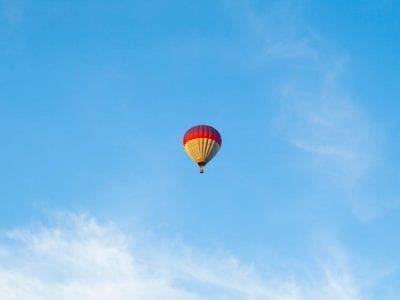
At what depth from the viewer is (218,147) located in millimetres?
81562

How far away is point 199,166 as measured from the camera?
3219 inches

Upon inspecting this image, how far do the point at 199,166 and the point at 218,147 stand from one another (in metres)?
2.68

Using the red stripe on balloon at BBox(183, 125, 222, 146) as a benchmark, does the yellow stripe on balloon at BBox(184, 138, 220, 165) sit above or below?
below

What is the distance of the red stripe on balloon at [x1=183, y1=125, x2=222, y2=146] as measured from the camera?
→ 80.6 metres

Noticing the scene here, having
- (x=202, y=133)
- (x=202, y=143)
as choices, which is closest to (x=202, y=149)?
(x=202, y=143)

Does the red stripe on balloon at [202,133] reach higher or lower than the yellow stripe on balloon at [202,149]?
higher

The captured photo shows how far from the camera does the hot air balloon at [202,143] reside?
8056 cm

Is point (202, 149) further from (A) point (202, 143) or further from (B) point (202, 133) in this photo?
(B) point (202, 133)

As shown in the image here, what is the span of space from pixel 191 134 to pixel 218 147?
3007 mm

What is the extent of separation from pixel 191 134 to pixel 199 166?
3.34 meters

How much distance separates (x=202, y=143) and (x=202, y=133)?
98 cm

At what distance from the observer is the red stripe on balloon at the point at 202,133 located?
8056cm

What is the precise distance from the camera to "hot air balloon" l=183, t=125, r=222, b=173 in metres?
80.6

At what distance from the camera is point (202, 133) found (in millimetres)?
80500
